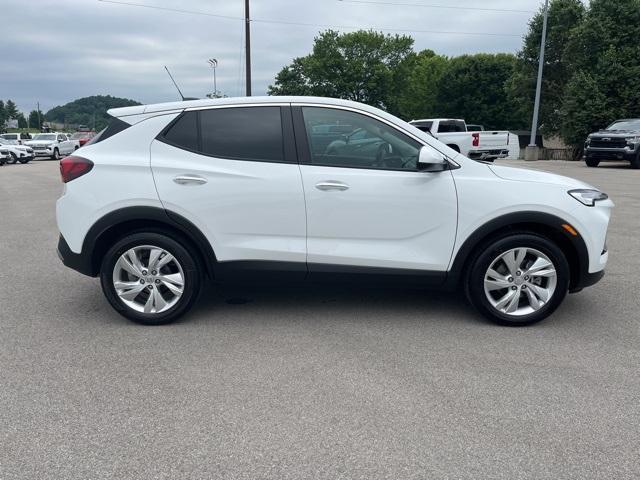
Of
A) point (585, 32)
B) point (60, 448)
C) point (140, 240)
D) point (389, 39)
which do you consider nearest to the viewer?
point (60, 448)

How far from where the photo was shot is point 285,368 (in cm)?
358

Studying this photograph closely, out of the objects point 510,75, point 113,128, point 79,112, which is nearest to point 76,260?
point 113,128

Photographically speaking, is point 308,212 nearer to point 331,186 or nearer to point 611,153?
point 331,186

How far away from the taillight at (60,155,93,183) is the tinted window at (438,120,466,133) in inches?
787

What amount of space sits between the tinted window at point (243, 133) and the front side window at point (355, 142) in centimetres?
26

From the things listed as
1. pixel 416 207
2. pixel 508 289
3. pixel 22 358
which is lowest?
pixel 22 358

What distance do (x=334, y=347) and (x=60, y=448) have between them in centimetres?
186

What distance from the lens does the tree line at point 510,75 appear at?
27250 millimetres

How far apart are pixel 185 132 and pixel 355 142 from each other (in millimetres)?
1326

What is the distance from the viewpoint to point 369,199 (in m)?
4.11

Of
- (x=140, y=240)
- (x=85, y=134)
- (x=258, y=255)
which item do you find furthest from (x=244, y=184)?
(x=85, y=134)

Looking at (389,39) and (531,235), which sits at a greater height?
→ (389,39)

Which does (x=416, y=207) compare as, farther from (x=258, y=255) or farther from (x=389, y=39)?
(x=389, y=39)

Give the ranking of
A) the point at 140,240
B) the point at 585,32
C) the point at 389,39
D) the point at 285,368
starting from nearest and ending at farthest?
the point at 285,368
the point at 140,240
the point at 585,32
the point at 389,39
